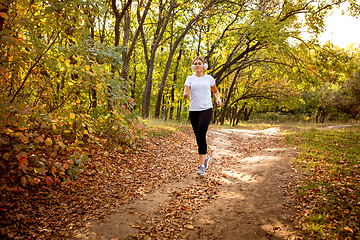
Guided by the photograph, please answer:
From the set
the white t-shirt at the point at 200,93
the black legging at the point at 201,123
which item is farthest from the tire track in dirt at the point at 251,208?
the white t-shirt at the point at 200,93

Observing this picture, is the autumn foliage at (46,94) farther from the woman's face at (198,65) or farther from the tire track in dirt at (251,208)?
the tire track in dirt at (251,208)

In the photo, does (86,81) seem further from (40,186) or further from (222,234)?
(222,234)

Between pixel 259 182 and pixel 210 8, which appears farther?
pixel 210 8

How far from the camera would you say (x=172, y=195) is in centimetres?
407

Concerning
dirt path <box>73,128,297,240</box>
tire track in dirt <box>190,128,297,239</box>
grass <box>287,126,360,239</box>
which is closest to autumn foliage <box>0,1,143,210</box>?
dirt path <box>73,128,297,240</box>

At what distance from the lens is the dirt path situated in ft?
9.15

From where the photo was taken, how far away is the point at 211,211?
3.45 m

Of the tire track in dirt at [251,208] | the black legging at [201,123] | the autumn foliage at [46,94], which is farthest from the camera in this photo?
the black legging at [201,123]

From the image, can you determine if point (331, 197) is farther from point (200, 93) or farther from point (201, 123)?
point (200, 93)

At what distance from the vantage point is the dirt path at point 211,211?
9.15 ft

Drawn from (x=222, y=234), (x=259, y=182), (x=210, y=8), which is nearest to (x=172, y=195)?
(x=222, y=234)

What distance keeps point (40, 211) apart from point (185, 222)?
6.78 feet

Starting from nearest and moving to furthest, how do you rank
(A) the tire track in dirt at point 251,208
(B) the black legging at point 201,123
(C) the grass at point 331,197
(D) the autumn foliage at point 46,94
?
(C) the grass at point 331,197 → (A) the tire track in dirt at point 251,208 → (D) the autumn foliage at point 46,94 → (B) the black legging at point 201,123

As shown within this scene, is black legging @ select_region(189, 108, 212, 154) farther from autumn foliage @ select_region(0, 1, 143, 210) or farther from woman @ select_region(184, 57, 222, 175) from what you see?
autumn foliage @ select_region(0, 1, 143, 210)
